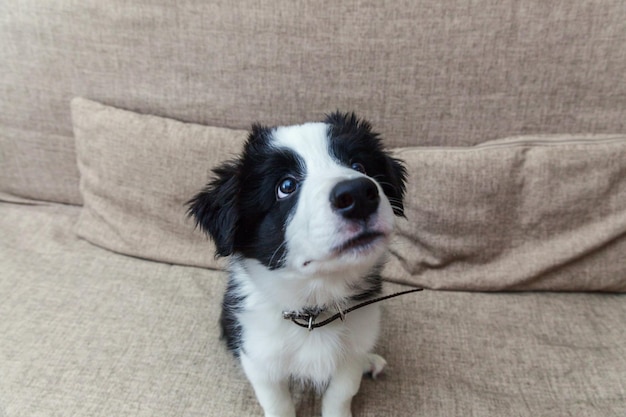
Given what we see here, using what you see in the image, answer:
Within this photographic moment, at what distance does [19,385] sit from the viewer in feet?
4.42

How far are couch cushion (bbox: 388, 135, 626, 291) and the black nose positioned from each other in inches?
31.4

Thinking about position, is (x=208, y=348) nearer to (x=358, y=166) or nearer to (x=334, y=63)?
(x=358, y=166)

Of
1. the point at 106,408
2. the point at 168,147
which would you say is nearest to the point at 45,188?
the point at 168,147

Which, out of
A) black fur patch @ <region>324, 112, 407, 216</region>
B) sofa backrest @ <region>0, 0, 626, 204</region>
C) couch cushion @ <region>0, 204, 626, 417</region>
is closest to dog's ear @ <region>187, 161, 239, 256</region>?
black fur patch @ <region>324, 112, 407, 216</region>

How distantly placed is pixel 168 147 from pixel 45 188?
661 mm

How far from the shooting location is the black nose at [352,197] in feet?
3.04

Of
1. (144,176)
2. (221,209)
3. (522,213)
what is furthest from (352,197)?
(144,176)

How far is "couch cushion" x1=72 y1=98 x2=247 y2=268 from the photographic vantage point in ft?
5.81

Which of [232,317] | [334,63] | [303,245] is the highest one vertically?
[334,63]

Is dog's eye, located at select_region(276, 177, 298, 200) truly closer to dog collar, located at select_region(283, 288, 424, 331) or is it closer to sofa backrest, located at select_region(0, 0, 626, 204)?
dog collar, located at select_region(283, 288, 424, 331)

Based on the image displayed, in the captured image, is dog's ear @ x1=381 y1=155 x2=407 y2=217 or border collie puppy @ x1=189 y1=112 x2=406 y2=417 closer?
border collie puppy @ x1=189 y1=112 x2=406 y2=417

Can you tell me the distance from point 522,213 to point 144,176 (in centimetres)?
134

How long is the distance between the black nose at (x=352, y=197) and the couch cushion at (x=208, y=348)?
0.69 meters

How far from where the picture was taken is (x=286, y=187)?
43.6 inches
